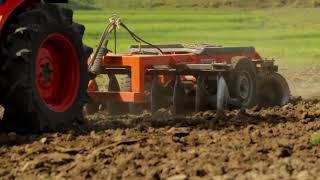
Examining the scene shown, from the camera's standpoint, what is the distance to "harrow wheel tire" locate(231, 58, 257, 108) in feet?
34.7

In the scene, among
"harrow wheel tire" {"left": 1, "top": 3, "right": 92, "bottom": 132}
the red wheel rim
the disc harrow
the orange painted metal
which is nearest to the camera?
"harrow wheel tire" {"left": 1, "top": 3, "right": 92, "bottom": 132}

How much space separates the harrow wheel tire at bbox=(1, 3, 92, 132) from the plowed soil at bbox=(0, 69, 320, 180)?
227mm

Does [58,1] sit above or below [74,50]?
above

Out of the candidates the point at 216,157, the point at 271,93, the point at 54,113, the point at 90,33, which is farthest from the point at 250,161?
the point at 90,33

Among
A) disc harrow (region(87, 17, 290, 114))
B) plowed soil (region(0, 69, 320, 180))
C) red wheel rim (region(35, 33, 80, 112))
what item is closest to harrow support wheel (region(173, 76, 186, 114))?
disc harrow (region(87, 17, 290, 114))

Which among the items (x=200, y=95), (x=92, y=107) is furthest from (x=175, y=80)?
(x=92, y=107)

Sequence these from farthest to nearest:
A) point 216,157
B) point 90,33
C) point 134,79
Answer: point 90,33
point 134,79
point 216,157

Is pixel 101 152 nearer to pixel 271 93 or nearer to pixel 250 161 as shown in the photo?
pixel 250 161

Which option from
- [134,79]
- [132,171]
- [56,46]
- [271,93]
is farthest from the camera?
[271,93]

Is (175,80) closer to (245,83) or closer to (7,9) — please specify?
(245,83)

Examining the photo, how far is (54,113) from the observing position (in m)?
8.15

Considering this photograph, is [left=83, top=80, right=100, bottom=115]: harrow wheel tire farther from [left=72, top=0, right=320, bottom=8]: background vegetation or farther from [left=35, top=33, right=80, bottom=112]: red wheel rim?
[left=72, top=0, right=320, bottom=8]: background vegetation

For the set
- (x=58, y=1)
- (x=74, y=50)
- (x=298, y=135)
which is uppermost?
(x=58, y=1)

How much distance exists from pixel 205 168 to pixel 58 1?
11.0 feet
